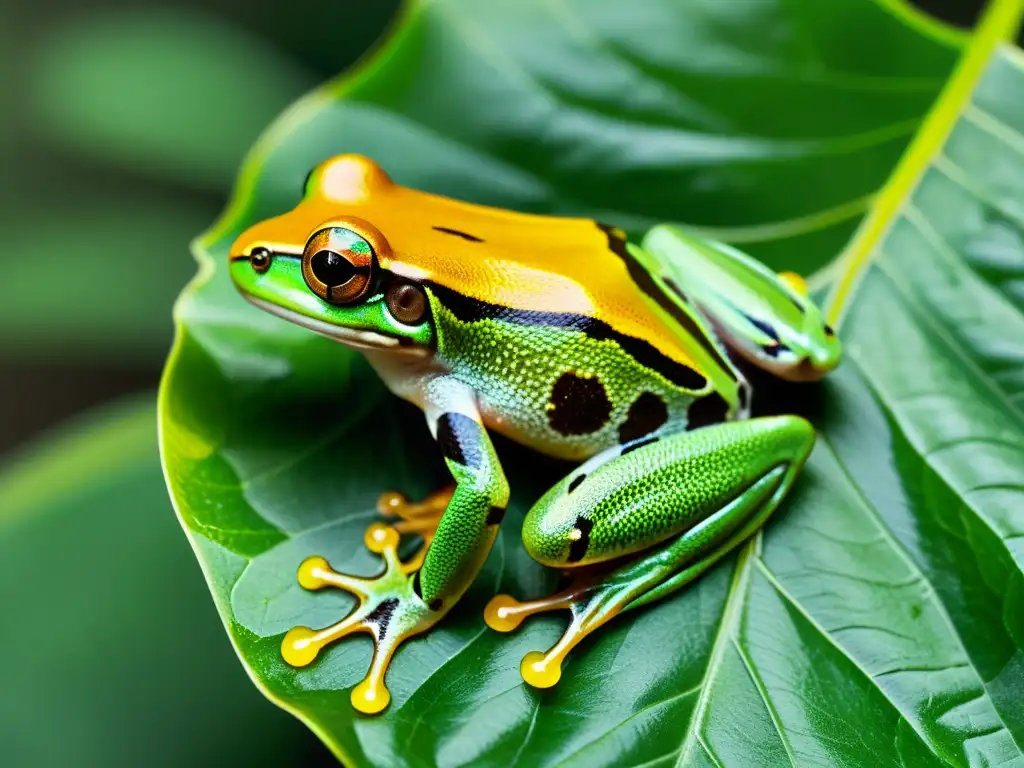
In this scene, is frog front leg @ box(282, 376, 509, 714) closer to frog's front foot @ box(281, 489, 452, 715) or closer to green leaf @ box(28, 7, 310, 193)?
frog's front foot @ box(281, 489, 452, 715)

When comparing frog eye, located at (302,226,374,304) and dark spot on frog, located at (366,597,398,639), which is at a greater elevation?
frog eye, located at (302,226,374,304)

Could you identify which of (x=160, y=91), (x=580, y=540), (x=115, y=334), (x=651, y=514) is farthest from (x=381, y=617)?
(x=160, y=91)

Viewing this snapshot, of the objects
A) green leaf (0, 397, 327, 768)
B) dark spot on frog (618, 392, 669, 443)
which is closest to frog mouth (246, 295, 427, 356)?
dark spot on frog (618, 392, 669, 443)

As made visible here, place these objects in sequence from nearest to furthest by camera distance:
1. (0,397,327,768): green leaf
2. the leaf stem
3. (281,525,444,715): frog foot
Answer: (281,525,444,715): frog foot
the leaf stem
(0,397,327,768): green leaf

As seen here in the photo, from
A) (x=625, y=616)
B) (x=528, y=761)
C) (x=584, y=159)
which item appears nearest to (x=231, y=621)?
(x=528, y=761)

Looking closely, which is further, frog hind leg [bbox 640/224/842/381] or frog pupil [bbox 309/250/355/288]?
frog hind leg [bbox 640/224/842/381]

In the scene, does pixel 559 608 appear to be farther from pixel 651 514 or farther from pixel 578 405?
pixel 578 405

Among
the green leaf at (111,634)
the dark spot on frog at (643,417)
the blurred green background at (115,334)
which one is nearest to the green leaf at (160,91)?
the blurred green background at (115,334)
